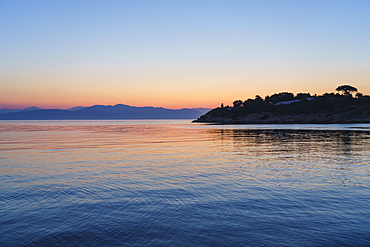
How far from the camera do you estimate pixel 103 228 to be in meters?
9.95

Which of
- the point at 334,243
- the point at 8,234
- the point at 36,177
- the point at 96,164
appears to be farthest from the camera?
the point at 96,164

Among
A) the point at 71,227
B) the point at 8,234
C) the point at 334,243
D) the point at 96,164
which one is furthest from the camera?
the point at 96,164

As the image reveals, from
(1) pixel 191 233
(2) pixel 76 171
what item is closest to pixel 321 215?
(1) pixel 191 233

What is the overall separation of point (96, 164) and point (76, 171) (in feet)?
11.1

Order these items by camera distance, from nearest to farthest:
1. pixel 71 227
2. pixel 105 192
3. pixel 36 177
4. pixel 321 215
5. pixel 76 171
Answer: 1. pixel 71 227
2. pixel 321 215
3. pixel 105 192
4. pixel 36 177
5. pixel 76 171

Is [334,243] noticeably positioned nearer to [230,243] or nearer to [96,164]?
Result: [230,243]

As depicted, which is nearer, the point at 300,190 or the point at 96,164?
the point at 300,190

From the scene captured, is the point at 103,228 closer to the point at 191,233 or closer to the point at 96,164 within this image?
the point at 191,233

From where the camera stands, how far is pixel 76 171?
20.9 meters

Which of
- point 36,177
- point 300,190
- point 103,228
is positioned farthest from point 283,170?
point 36,177

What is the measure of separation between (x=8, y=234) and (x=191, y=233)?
6.34 meters

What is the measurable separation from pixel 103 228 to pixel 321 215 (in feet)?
28.4

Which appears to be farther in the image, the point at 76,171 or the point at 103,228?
the point at 76,171

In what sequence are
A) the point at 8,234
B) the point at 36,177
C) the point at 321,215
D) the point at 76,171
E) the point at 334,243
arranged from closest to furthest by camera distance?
the point at 334,243, the point at 8,234, the point at 321,215, the point at 36,177, the point at 76,171
